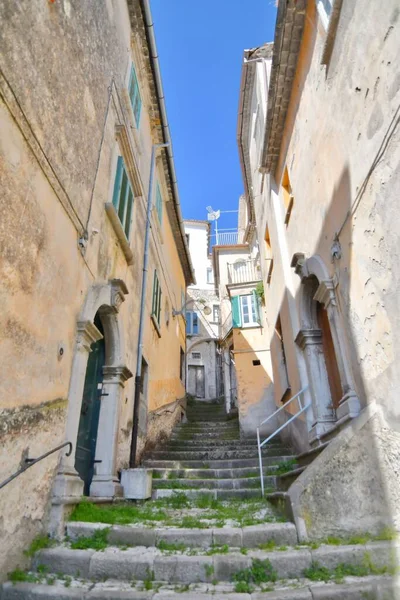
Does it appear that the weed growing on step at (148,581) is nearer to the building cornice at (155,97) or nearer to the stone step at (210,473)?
the stone step at (210,473)

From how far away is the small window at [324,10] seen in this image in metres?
5.55

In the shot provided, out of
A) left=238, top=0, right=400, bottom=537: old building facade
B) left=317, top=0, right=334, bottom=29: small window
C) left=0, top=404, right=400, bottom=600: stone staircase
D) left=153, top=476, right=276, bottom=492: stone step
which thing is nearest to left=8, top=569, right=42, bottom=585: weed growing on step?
left=0, top=404, right=400, bottom=600: stone staircase

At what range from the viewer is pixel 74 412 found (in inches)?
186

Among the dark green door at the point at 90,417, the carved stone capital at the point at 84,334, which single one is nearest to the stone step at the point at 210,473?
the dark green door at the point at 90,417

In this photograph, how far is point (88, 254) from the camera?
547 centimetres

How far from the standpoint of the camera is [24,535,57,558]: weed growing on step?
3.51 m

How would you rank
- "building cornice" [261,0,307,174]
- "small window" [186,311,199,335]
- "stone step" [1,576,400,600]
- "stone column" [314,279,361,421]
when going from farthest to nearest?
"small window" [186,311,199,335] < "building cornice" [261,0,307,174] < "stone column" [314,279,361,421] < "stone step" [1,576,400,600]

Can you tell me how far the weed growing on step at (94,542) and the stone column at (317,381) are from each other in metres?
3.46

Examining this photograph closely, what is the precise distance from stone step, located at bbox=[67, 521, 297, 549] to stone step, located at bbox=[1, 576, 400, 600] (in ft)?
2.11

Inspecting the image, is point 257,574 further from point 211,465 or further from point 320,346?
point 320,346

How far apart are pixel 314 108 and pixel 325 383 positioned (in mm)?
4700

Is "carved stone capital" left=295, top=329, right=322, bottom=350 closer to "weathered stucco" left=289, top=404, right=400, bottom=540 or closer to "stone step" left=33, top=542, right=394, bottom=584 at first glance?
"weathered stucco" left=289, top=404, right=400, bottom=540

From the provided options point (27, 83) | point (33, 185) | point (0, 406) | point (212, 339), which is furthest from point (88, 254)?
point (212, 339)

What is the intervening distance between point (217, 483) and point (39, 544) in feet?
10.5
